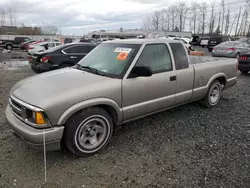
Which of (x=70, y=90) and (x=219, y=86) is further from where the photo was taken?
(x=219, y=86)

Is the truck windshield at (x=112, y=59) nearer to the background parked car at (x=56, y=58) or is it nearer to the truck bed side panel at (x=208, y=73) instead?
the truck bed side panel at (x=208, y=73)

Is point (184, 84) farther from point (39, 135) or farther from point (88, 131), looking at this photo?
point (39, 135)

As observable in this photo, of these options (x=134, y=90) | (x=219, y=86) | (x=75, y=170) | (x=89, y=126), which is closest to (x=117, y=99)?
(x=134, y=90)

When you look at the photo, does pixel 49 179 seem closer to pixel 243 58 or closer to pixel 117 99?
pixel 117 99

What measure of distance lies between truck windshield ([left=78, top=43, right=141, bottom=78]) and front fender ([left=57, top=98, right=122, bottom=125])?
48 centimetres

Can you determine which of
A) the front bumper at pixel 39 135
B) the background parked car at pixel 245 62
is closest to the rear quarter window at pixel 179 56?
the front bumper at pixel 39 135

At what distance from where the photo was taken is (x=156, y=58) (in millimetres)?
3916

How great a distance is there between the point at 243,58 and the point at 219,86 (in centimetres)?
524

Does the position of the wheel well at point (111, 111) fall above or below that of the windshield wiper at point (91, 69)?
below

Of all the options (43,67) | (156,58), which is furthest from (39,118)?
(43,67)

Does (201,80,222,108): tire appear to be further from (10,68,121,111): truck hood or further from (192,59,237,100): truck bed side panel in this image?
(10,68,121,111): truck hood

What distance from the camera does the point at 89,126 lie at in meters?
3.16

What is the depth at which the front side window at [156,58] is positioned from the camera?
3729 millimetres

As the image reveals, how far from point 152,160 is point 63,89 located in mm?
1659
